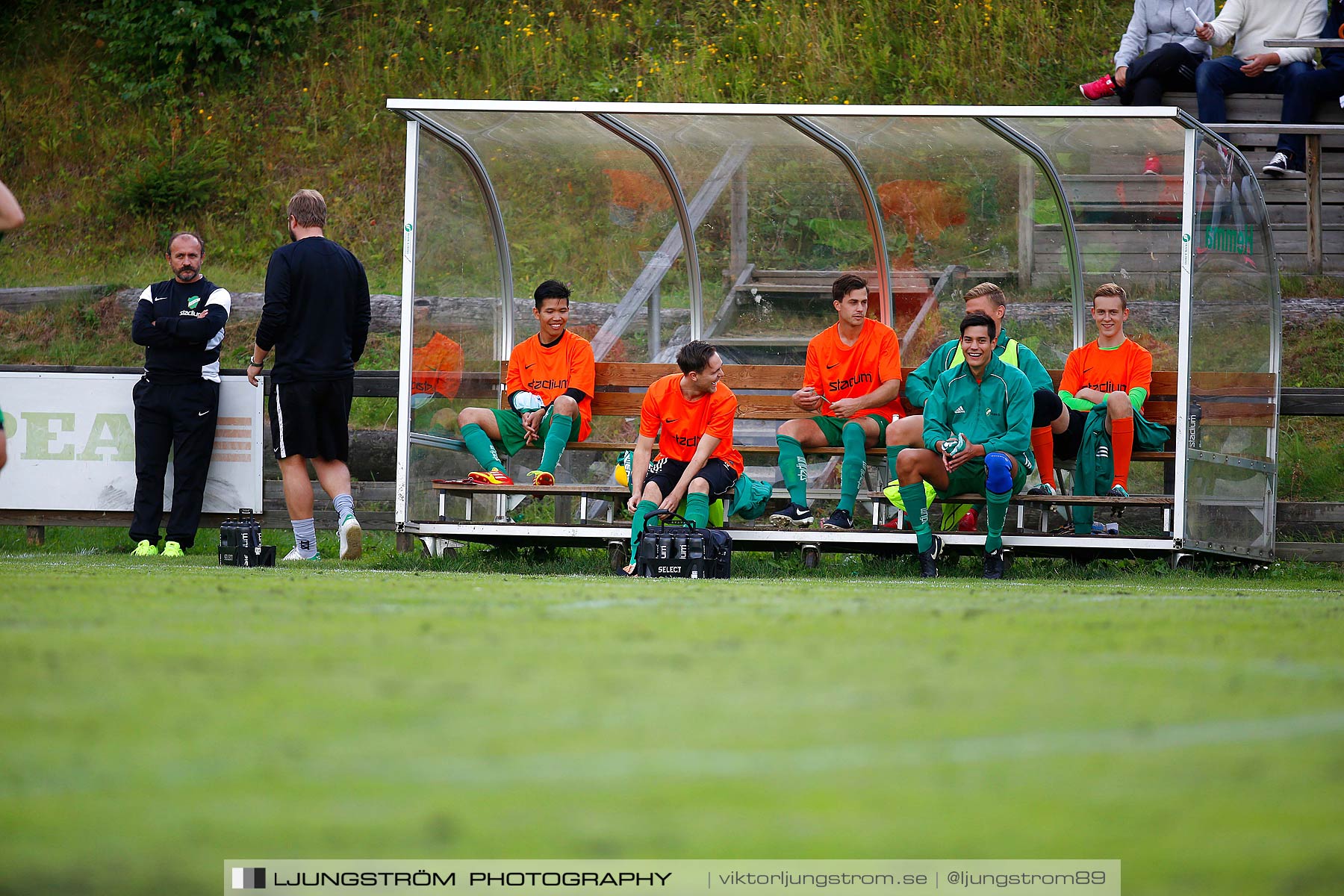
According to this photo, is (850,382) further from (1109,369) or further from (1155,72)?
(1155,72)

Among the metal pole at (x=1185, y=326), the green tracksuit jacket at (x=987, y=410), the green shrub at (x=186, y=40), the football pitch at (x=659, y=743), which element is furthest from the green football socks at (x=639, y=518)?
the green shrub at (x=186, y=40)

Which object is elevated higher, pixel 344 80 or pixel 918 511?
pixel 344 80

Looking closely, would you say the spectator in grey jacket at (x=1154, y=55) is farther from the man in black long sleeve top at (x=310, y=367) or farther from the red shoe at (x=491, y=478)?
the man in black long sleeve top at (x=310, y=367)

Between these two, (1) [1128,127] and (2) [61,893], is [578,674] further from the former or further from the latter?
(1) [1128,127]

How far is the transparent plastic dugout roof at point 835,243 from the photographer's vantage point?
8891 millimetres

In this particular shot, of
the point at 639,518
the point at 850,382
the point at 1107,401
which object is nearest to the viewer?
the point at 639,518

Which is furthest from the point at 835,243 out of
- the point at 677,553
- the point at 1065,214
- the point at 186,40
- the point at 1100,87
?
the point at 186,40

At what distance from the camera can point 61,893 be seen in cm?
184

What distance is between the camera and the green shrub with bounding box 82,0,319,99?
678 inches

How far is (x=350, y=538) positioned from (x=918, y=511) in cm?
327

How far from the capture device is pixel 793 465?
9.11 m

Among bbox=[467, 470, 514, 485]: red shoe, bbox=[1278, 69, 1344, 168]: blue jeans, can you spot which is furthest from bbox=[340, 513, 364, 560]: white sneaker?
bbox=[1278, 69, 1344, 168]: blue jeans

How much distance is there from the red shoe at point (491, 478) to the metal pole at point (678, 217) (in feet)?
5.73

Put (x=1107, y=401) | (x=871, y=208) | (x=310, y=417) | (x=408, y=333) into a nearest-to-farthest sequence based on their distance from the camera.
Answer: (x=310, y=417), (x=408, y=333), (x=1107, y=401), (x=871, y=208)
